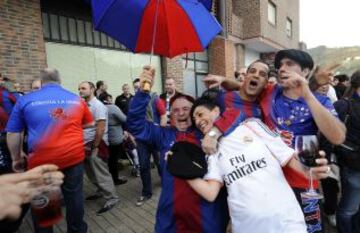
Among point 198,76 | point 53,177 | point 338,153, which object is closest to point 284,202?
point 53,177

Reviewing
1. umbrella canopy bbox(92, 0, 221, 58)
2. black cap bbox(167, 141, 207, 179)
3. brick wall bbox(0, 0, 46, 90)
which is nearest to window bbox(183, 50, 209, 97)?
brick wall bbox(0, 0, 46, 90)

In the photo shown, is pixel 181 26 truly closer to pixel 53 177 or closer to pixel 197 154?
pixel 197 154

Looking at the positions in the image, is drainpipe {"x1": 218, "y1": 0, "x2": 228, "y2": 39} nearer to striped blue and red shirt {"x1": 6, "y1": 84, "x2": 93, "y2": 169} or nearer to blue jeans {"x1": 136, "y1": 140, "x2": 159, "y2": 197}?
blue jeans {"x1": 136, "y1": 140, "x2": 159, "y2": 197}

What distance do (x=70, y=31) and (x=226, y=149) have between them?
6.83 m

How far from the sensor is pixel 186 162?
1.88 m

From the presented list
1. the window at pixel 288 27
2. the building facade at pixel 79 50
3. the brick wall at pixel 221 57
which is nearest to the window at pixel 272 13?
the building facade at pixel 79 50

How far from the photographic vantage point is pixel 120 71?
906 centimetres

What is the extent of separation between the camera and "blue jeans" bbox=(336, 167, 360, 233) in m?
3.26

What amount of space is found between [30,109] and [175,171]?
2186mm

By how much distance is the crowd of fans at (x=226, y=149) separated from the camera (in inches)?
70.2

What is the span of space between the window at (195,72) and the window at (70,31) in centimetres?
424

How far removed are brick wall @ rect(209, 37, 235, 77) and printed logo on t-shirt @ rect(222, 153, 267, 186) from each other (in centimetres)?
1151

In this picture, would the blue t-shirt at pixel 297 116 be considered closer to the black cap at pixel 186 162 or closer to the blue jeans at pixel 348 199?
the black cap at pixel 186 162

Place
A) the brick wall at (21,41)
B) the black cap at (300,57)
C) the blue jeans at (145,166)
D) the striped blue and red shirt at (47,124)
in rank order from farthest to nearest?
1. the brick wall at (21,41)
2. the blue jeans at (145,166)
3. the striped blue and red shirt at (47,124)
4. the black cap at (300,57)
